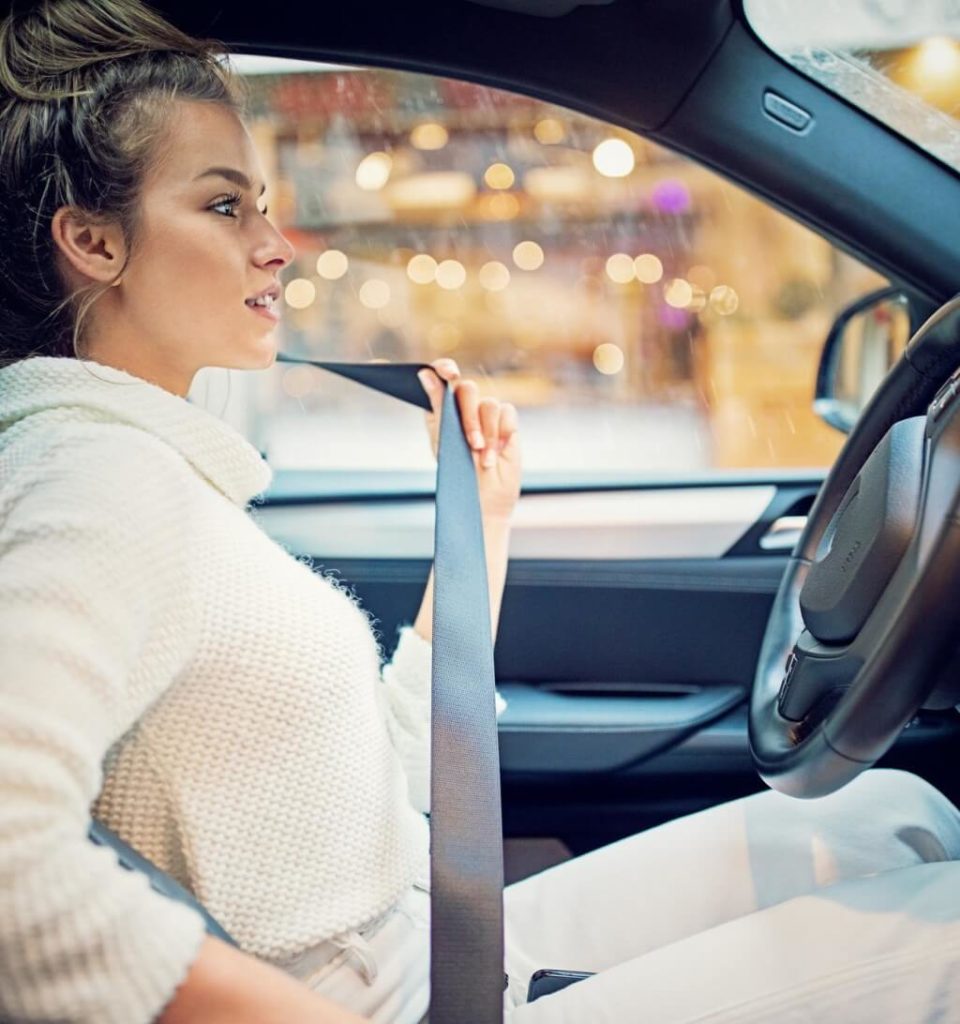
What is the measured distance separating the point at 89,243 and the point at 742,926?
2.67 feet

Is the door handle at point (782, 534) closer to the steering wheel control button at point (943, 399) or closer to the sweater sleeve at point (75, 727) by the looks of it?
the steering wheel control button at point (943, 399)

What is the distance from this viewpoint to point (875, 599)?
94cm

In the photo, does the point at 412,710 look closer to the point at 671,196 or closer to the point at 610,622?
the point at 610,622

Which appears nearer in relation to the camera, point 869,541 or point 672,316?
point 869,541

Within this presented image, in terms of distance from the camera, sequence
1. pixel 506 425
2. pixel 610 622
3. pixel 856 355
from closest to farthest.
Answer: pixel 506 425 < pixel 610 622 < pixel 856 355

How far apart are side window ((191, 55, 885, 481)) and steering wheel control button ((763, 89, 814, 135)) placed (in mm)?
282

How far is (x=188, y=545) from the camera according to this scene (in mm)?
873

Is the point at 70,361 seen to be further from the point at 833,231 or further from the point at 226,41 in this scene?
the point at 833,231

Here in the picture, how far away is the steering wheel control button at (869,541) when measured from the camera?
93cm

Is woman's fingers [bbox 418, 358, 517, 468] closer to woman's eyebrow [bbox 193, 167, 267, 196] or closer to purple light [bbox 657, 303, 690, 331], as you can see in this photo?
woman's eyebrow [bbox 193, 167, 267, 196]

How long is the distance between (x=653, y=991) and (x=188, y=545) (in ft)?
1.62

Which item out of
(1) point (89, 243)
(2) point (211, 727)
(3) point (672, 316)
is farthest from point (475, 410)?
(3) point (672, 316)

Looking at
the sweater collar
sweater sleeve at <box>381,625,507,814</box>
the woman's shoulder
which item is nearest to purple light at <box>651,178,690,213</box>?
sweater sleeve at <box>381,625,507,814</box>

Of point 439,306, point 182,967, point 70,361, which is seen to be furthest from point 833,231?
point 182,967
